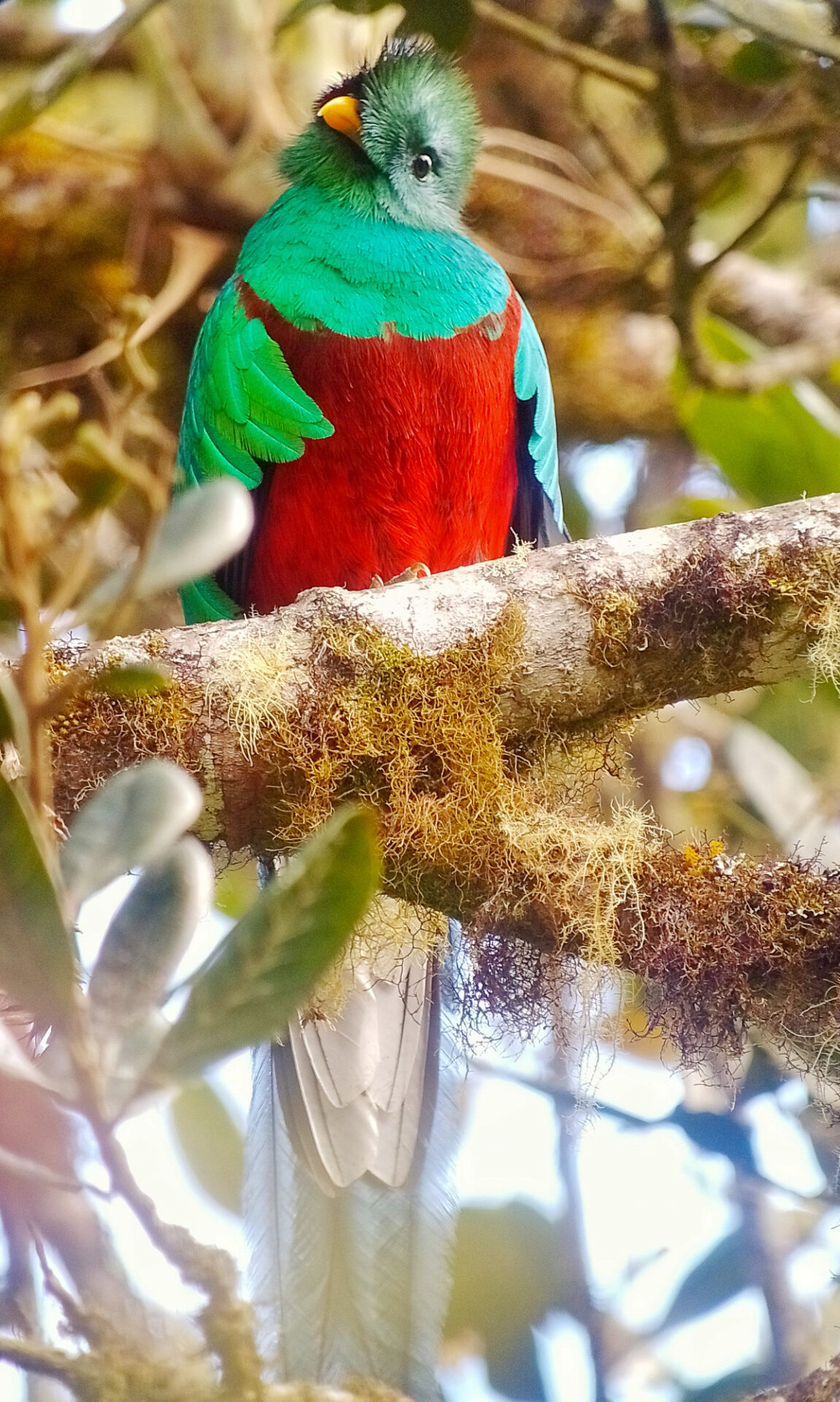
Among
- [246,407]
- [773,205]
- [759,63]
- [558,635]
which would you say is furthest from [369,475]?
[759,63]

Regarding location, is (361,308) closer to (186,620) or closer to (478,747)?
(186,620)

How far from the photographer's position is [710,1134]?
3.38m

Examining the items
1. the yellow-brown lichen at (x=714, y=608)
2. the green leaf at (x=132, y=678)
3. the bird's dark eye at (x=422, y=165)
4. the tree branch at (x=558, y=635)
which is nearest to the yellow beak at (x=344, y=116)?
the bird's dark eye at (x=422, y=165)

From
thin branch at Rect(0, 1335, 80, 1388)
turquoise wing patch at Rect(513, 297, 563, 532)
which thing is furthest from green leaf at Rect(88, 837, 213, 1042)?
turquoise wing patch at Rect(513, 297, 563, 532)

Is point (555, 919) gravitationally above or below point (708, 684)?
below

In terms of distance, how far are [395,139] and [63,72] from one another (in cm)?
81

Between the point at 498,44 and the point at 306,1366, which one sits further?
the point at 498,44

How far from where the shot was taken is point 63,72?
10.3 feet

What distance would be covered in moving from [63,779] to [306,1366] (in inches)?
45.7

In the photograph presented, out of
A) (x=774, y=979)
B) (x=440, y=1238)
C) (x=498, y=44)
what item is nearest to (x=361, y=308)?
(x=774, y=979)

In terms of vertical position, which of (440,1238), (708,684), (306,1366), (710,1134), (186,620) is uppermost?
(186,620)

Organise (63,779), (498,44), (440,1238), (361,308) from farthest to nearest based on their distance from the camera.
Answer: (498,44) < (361,308) < (440,1238) < (63,779)

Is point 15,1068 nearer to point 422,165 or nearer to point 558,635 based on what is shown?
point 558,635

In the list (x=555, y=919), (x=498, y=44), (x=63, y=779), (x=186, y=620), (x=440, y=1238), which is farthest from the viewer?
(x=498, y=44)
